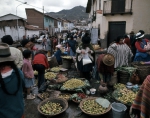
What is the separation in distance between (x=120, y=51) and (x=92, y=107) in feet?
9.19

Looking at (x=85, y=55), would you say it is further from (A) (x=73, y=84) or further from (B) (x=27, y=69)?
(B) (x=27, y=69)

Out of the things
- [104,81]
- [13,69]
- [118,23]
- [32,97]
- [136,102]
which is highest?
[118,23]

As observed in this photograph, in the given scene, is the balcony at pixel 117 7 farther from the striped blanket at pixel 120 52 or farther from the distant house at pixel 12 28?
the distant house at pixel 12 28

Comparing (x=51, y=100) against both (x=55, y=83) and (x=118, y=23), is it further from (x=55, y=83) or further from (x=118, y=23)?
(x=118, y=23)

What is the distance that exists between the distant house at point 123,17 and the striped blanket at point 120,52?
8136 millimetres

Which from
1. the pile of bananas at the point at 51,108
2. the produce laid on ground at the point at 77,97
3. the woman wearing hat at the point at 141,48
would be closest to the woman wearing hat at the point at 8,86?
the pile of bananas at the point at 51,108

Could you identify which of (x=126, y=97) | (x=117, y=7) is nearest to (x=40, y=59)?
(x=126, y=97)

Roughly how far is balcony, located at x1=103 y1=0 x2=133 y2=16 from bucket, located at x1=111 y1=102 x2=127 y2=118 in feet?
37.1

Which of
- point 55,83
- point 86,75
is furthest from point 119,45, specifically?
point 55,83

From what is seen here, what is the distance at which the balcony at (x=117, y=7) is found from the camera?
1313 cm

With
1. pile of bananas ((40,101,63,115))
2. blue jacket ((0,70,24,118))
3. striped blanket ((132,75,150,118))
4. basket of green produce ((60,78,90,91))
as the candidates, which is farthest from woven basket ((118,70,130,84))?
blue jacket ((0,70,24,118))

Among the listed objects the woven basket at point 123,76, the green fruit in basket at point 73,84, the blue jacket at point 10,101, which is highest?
the blue jacket at point 10,101

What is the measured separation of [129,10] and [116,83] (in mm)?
9773

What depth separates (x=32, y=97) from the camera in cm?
505
